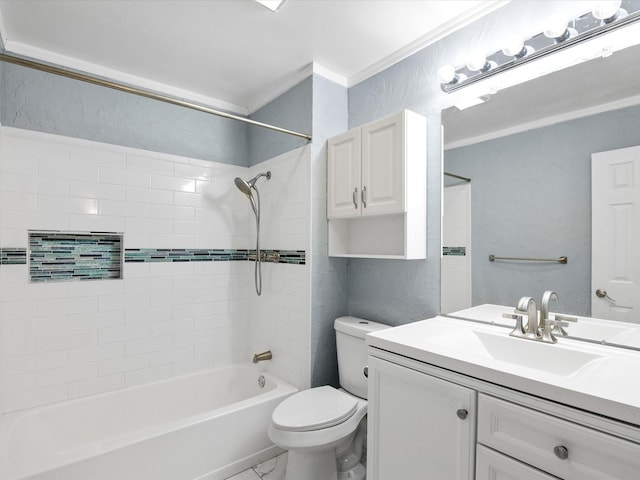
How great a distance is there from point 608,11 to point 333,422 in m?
2.02

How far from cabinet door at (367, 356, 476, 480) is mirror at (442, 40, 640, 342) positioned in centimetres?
60

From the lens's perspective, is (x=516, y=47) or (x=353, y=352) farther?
(x=353, y=352)

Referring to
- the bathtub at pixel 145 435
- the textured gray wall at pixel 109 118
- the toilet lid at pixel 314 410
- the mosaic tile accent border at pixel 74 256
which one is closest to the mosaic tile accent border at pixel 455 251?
the toilet lid at pixel 314 410

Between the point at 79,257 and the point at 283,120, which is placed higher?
the point at 283,120

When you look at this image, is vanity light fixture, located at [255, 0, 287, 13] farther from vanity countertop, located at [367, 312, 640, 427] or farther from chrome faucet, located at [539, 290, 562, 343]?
chrome faucet, located at [539, 290, 562, 343]

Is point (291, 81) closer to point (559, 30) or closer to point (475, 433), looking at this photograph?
point (559, 30)

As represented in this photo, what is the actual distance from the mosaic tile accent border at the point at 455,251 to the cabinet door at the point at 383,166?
0.31 meters

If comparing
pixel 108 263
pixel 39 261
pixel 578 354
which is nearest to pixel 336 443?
pixel 578 354

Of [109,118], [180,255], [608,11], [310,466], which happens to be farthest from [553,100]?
[109,118]

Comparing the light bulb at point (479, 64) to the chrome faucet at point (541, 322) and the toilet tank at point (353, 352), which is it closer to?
the chrome faucet at point (541, 322)

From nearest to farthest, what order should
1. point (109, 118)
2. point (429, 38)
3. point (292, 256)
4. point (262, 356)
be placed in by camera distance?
point (429, 38), point (109, 118), point (292, 256), point (262, 356)

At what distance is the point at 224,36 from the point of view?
1857 millimetres

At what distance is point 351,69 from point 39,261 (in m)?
2.21

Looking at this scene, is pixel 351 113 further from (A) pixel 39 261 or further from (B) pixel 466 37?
(A) pixel 39 261
